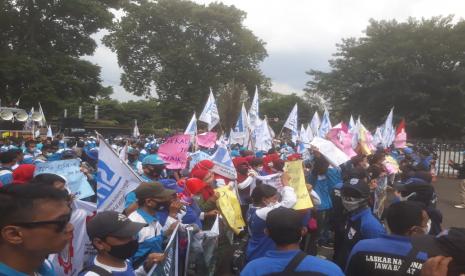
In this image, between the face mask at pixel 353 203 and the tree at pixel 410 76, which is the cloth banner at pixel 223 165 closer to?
the face mask at pixel 353 203

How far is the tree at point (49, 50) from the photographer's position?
27.0 meters

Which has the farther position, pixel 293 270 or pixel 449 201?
pixel 449 201

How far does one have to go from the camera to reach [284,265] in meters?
2.62

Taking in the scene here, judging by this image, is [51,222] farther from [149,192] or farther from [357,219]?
[357,219]

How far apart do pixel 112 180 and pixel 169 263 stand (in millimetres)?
1196

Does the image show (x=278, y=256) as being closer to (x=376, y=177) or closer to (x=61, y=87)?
(x=376, y=177)

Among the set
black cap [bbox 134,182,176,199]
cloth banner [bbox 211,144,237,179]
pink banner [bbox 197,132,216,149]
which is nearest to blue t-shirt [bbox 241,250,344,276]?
black cap [bbox 134,182,176,199]

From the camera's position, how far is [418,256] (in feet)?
9.30

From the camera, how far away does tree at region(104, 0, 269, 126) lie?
134ft

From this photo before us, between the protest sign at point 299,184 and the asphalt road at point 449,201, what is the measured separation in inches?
248

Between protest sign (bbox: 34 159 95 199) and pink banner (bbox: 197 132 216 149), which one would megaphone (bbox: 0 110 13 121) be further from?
protest sign (bbox: 34 159 95 199)

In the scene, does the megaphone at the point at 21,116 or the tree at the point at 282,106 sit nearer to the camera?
the megaphone at the point at 21,116

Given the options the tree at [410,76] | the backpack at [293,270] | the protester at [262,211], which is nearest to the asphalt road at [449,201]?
the protester at [262,211]

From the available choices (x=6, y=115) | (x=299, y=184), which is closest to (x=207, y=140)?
(x=299, y=184)
